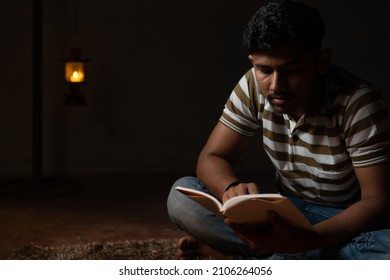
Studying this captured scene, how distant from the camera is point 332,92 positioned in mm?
1896

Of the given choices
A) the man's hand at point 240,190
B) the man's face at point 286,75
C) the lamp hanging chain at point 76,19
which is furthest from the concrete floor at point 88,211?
the man's face at point 286,75

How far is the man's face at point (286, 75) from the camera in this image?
1.79 metres

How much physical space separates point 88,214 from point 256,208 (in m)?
1.68

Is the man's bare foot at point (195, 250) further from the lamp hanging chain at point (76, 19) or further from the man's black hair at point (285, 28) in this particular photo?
the lamp hanging chain at point (76, 19)

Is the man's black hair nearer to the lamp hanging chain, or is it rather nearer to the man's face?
the man's face

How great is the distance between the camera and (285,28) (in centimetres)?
177

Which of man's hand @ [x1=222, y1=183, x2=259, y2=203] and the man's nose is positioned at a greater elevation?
the man's nose

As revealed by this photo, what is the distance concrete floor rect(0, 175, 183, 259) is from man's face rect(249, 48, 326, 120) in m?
1.23

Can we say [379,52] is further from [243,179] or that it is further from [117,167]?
[117,167]

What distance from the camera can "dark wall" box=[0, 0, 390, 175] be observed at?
3.84 metres

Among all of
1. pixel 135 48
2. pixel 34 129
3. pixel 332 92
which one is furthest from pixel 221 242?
pixel 135 48

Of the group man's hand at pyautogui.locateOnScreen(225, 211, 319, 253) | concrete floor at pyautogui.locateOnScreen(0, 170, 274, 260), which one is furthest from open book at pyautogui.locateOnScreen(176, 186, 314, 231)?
concrete floor at pyautogui.locateOnScreen(0, 170, 274, 260)

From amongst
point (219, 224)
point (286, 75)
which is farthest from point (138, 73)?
point (286, 75)

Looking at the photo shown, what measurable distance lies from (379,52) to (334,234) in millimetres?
2750
